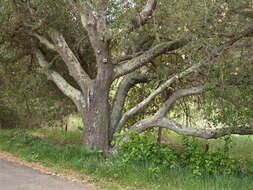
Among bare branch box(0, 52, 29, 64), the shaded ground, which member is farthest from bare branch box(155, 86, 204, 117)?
bare branch box(0, 52, 29, 64)

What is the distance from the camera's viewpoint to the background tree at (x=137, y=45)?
7020 millimetres

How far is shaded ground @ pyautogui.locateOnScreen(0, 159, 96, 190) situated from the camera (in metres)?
5.75

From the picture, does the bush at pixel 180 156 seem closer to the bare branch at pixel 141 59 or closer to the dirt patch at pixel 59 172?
the dirt patch at pixel 59 172

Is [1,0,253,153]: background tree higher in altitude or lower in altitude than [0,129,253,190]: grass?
higher

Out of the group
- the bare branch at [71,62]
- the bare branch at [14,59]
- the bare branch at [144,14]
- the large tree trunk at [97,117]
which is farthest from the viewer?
the bare branch at [14,59]

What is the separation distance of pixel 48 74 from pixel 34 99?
186 centimetres

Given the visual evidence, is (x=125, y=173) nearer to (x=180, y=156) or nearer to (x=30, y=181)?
(x=180, y=156)

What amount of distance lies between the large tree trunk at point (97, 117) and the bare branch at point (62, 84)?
1.51ft

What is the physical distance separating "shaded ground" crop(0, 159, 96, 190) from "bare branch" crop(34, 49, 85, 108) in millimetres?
2929

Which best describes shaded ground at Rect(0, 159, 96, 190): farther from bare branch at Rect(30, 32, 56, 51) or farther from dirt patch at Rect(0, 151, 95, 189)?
bare branch at Rect(30, 32, 56, 51)

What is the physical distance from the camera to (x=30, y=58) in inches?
480

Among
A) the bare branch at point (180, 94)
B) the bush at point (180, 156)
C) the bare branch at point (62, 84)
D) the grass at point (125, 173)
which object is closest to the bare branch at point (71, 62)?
the bare branch at point (62, 84)

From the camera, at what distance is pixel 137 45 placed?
1018 centimetres

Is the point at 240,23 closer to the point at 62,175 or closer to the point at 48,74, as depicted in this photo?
the point at 62,175
